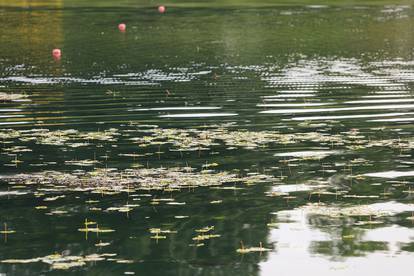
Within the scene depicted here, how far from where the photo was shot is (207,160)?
17.9 meters

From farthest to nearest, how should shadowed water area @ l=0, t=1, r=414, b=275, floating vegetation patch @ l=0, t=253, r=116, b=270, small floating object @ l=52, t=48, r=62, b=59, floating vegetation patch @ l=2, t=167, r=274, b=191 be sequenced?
small floating object @ l=52, t=48, r=62, b=59 → floating vegetation patch @ l=2, t=167, r=274, b=191 → shadowed water area @ l=0, t=1, r=414, b=275 → floating vegetation patch @ l=0, t=253, r=116, b=270

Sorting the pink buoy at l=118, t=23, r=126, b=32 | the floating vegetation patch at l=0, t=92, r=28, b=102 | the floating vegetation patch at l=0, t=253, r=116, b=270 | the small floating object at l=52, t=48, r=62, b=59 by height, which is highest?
the pink buoy at l=118, t=23, r=126, b=32

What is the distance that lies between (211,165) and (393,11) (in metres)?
40.3

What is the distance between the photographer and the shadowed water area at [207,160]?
41.7 feet

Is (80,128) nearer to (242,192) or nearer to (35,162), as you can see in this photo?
(35,162)

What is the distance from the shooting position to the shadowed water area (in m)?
12.7

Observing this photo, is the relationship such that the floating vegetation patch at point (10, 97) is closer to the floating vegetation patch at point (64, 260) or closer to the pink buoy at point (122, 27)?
the floating vegetation patch at point (64, 260)

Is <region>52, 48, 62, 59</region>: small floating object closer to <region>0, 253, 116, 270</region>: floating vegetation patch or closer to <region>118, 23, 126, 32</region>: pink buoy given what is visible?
<region>118, 23, 126, 32</region>: pink buoy

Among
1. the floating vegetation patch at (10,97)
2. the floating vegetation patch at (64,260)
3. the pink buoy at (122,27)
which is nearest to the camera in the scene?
the floating vegetation patch at (64,260)

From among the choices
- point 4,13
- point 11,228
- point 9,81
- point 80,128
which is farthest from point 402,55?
point 4,13

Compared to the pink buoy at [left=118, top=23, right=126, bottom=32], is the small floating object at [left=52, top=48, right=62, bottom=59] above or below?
below

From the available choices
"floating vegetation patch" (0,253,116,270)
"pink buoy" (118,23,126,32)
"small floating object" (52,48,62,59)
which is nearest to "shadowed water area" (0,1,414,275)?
"floating vegetation patch" (0,253,116,270)

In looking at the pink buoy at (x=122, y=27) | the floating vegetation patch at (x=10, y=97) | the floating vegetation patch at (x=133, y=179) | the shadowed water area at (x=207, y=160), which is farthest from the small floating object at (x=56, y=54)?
the floating vegetation patch at (x=133, y=179)

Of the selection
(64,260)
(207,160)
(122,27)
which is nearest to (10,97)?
(207,160)
